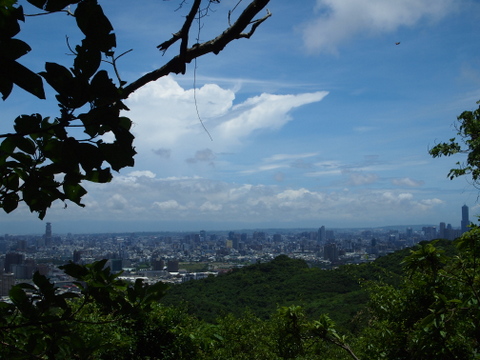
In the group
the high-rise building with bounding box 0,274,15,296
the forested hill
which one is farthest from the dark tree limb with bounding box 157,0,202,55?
the forested hill

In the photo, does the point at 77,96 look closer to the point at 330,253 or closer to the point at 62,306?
the point at 62,306

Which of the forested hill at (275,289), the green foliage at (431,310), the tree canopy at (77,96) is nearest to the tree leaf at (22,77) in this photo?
the tree canopy at (77,96)

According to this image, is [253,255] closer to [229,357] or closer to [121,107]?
[229,357]

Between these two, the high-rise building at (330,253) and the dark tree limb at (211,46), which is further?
the high-rise building at (330,253)

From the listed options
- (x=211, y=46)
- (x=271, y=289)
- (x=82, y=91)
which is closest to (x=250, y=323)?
(x=211, y=46)

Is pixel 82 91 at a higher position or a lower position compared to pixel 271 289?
higher

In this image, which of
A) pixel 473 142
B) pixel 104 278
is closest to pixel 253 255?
pixel 473 142

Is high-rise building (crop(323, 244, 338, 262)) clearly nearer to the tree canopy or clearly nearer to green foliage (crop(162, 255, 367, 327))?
green foliage (crop(162, 255, 367, 327))

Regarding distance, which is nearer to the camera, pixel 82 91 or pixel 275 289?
pixel 82 91

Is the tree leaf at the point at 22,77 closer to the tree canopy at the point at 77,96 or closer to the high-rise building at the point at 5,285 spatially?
the tree canopy at the point at 77,96
